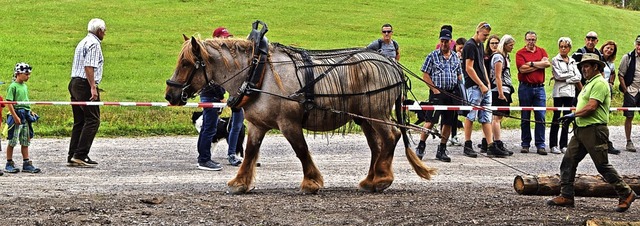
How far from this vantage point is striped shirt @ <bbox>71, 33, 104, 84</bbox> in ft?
41.6

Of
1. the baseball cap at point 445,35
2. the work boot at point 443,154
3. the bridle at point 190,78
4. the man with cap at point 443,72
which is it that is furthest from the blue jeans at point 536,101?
the bridle at point 190,78

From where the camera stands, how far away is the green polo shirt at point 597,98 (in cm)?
957

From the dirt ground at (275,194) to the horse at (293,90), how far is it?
1.36ft

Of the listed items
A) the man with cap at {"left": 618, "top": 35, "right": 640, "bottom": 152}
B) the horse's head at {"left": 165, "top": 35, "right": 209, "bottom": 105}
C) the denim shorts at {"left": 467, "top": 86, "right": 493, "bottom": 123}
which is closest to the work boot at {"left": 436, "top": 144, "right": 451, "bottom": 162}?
the denim shorts at {"left": 467, "top": 86, "right": 493, "bottom": 123}

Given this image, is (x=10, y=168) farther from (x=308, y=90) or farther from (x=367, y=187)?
(x=367, y=187)

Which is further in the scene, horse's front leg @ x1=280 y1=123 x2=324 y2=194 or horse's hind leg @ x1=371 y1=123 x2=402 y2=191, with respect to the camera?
horse's hind leg @ x1=371 y1=123 x2=402 y2=191

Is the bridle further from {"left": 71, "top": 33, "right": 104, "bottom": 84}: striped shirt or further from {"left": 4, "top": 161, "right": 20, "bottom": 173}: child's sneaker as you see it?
{"left": 4, "top": 161, "right": 20, "bottom": 173}: child's sneaker

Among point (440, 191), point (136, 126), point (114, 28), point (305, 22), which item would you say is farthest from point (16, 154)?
point (305, 22)

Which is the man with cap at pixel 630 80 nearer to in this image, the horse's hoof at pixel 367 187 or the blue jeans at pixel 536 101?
the blue jeans at pixel 536 101

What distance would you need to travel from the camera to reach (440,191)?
35.7 feet

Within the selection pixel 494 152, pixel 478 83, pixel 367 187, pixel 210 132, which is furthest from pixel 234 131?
pixel 494 152

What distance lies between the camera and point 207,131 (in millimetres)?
12945

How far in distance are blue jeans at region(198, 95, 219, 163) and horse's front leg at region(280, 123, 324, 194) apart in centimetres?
269

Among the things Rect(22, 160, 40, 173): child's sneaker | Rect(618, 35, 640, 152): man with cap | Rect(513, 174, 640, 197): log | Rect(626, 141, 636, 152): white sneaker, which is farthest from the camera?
Rect(618, 35, 640, 152): man with cap
